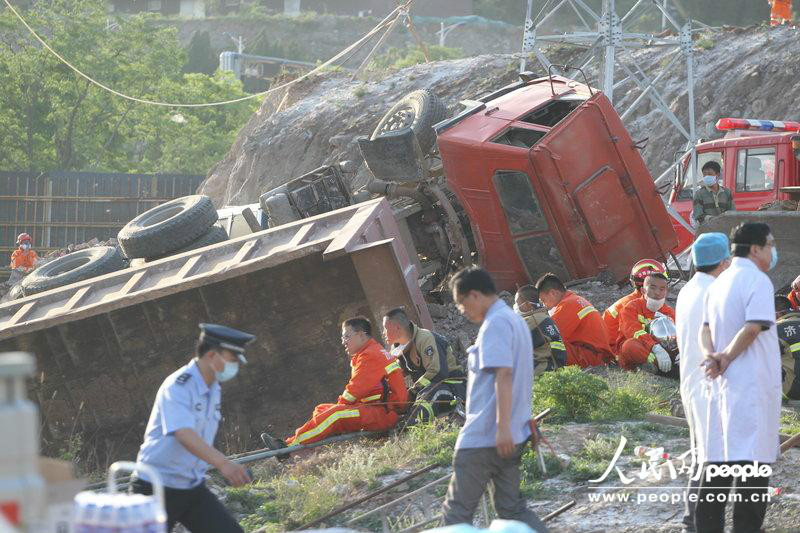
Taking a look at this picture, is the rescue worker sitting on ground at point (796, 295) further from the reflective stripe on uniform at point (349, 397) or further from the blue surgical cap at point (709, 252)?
the blue surgical cap at point (709, 252)

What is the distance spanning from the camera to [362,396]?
8.27 m

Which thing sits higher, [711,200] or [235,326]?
[235,326]

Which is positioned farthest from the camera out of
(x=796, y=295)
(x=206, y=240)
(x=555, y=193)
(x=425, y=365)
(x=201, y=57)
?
(x=201, y=57)

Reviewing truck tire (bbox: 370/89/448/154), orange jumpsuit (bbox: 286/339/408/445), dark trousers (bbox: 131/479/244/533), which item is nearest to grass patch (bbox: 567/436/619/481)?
orange jumpsuit (bbox: 286/339/408/445)

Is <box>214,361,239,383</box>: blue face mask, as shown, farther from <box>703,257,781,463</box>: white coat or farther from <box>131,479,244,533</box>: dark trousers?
<box>703,257,781,463</box>: white coat

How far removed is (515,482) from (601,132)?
8.00m


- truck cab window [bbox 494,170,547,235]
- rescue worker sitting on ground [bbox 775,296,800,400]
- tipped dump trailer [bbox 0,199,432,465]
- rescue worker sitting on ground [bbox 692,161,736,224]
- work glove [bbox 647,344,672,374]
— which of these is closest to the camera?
rescue worker sitting on ground [bbox 775,296,800,400]

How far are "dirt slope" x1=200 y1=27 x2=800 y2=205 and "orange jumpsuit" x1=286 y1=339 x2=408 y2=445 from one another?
14836 millimetres

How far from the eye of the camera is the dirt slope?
22656 mm

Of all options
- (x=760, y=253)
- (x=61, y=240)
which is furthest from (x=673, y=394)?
(x=61, y=240)

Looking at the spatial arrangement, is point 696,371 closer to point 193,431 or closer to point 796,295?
point 193,431

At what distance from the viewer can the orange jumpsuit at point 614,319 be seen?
1043 cm

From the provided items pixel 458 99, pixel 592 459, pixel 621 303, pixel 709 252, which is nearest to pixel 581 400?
pixel 592 459

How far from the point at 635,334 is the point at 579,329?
1.54ft
